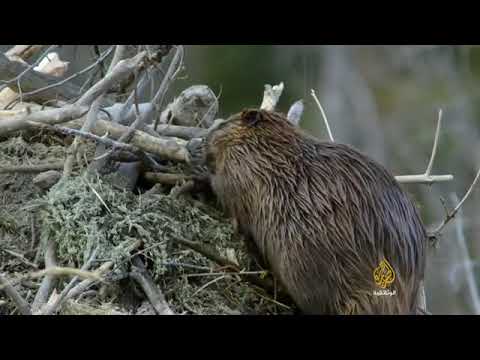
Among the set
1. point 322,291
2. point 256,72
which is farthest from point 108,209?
point 256,72

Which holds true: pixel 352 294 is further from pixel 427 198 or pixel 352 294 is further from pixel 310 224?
pixel 427 198

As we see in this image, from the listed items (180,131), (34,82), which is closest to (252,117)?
(180,131)

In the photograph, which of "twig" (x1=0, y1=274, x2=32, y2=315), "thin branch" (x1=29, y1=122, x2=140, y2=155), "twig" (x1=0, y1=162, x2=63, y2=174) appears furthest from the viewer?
"twig" (x1=0, y1=162, x2=63, y2=174)

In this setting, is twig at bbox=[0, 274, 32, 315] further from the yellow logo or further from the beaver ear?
the beaver ear

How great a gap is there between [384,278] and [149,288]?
1.00 m

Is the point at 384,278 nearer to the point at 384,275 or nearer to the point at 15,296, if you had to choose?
the point at 384,275

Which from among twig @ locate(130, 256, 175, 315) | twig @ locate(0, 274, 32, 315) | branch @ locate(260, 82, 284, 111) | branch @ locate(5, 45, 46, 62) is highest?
branch @ locate(5, 45, 46, 62)

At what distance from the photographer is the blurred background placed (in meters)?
10.4

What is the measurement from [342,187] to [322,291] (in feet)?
1.59

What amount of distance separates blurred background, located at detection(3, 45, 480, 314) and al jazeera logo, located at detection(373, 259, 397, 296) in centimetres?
564

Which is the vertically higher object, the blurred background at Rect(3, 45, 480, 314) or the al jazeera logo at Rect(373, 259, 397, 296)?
the al jazeera logo at Rect(373, 259, 397, 296)

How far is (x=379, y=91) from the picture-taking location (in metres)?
Result: 14.3

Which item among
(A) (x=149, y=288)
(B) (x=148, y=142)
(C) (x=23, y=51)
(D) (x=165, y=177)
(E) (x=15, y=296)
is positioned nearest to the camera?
(E) (x=15, y=296)

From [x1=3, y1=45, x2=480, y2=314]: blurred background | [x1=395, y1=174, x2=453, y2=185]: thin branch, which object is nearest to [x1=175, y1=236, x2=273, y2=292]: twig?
[x1=395, y1=174, x2=453, y2=185]: thin branch
